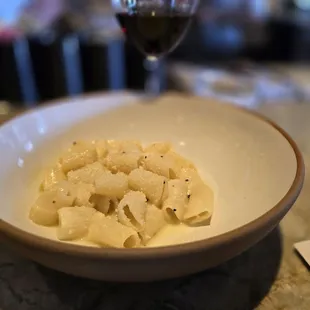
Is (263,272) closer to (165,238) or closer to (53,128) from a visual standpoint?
(165,238)

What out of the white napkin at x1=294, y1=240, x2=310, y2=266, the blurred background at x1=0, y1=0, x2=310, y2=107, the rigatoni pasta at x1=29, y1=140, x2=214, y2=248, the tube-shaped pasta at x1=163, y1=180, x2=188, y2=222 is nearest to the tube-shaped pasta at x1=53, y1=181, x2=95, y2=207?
the rigatoni pasta at x1=29, y1=140, x2=214, y2=248

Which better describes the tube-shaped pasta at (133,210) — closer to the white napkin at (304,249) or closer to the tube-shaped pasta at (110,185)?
the tube-shaped pasta at (110,185)

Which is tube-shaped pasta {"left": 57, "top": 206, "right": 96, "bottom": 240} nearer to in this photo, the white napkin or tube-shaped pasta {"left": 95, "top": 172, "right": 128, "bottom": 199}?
tube-shaped pasta {"left": 95, "top": 172, "right": 128, "bottom": 199}

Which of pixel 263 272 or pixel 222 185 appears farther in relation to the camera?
pixel 222 185

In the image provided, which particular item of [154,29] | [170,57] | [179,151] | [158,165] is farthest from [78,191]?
[170,57]

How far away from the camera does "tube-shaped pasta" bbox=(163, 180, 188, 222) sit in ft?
1.85

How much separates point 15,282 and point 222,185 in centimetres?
35

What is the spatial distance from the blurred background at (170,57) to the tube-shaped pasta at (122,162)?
4.31 feet

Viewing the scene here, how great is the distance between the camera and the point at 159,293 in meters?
0.51

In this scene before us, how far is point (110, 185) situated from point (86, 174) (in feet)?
0.19

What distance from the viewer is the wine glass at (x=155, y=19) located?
2.63 feet

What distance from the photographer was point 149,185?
1.91ft

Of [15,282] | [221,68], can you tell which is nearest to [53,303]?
[15,282]

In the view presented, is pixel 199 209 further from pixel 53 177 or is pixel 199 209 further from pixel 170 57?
pixel 170 57
